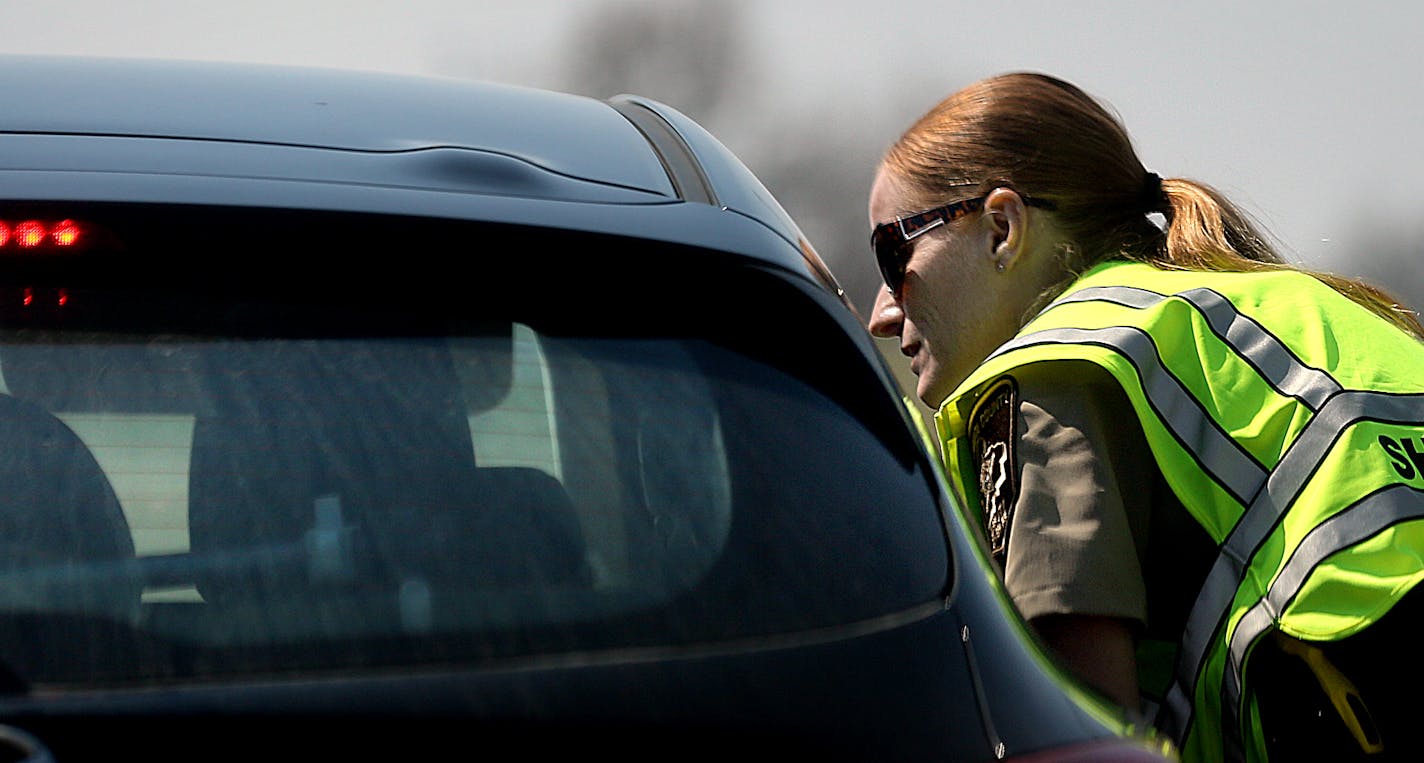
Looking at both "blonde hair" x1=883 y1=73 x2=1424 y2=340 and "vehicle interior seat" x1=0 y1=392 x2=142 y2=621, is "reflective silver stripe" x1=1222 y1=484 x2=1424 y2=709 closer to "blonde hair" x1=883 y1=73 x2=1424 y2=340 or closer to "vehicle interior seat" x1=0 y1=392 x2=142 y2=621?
"blonde hair" x1=883 y1=73 x2=1424 y2=340

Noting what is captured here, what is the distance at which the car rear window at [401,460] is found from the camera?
4.43 ft

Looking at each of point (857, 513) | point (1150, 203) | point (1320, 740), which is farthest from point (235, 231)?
point (1150, 203)

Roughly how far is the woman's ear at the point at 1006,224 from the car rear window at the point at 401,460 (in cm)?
120

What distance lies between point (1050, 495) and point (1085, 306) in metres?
0.28

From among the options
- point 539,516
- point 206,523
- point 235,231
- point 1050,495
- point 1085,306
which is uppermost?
point 235,231

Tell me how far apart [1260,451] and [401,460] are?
121 cm

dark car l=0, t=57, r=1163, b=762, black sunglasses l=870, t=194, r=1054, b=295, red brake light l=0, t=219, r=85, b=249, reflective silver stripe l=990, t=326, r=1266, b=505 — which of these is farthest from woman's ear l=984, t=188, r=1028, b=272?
red brake light l=0, t=219, r=85, b=249

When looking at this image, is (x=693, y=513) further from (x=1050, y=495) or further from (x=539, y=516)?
(x=1050, y=495)

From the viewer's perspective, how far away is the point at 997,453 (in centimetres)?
231

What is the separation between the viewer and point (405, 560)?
54.5 inches

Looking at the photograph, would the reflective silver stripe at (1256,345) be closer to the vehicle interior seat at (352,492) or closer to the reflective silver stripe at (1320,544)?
the reflective silver stripe at (1320,544)

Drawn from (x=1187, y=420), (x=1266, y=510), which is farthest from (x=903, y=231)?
(x=1266, y=510)

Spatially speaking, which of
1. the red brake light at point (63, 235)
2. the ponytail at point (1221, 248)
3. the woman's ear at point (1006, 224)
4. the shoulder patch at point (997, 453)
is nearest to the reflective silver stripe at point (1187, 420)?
the shoulder patch at point (997, 453)

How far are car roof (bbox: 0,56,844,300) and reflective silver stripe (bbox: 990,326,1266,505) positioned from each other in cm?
57
